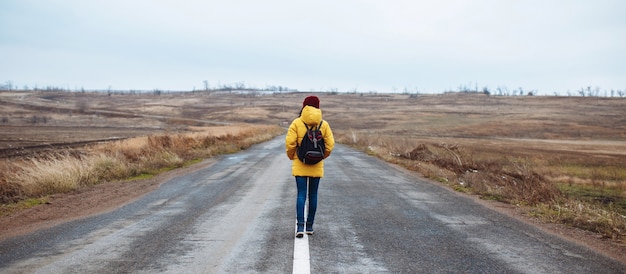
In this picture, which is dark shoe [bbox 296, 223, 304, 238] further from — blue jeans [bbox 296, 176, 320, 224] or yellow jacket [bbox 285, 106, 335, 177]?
yellow jacket [bbox 285, 106, 335, 177]

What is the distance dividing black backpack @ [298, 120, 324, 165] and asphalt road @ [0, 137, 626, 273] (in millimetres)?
1116

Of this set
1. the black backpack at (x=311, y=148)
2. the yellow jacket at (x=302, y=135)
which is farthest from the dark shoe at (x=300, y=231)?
the black backpack at (x=311, y=148)

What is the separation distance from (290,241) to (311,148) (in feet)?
4.33

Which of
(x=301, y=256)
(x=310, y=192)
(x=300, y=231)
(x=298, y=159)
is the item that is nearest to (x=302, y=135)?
(x=298, y=159)

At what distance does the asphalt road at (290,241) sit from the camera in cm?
536

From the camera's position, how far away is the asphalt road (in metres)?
5.36

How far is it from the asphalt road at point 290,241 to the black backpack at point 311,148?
1116 millimetres

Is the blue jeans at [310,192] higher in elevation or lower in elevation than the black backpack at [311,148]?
lower

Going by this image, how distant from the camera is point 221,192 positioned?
1155 cm

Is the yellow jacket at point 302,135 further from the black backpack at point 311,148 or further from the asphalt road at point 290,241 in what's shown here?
the asphalt road at point 290,241

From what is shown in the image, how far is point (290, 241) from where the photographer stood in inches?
255

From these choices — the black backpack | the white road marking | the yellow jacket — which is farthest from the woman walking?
the white road marking

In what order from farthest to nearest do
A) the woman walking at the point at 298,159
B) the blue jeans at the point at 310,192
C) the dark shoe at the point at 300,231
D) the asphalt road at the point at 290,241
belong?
the blue jeans at the point at 310,192 < the woman walking at the point at 298,159 < the dark shoe at the point at 300,231 < the asphalt road at the point at 290,241

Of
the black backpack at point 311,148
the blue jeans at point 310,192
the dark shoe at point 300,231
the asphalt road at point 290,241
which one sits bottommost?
the asphalt road at point 290,241
